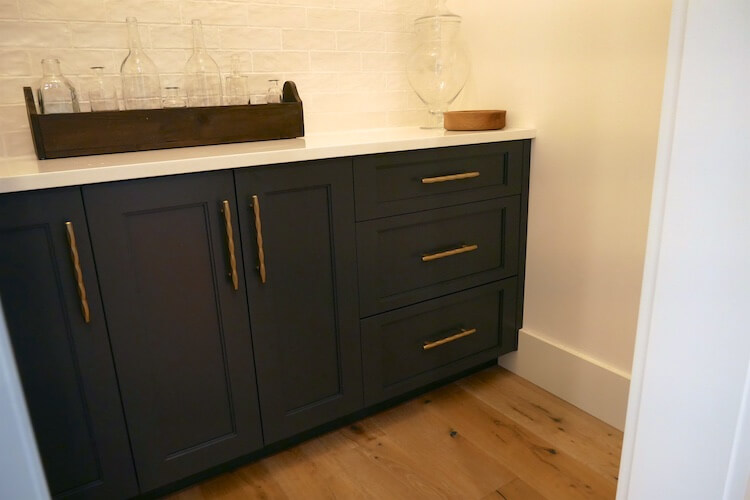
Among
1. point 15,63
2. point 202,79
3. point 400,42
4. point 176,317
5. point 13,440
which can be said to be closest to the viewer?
point 13,440

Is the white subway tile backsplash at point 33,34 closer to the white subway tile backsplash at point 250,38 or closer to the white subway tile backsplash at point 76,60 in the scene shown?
the white subway tile backsplash at point 76,60

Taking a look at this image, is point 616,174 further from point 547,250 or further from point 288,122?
point 288,122

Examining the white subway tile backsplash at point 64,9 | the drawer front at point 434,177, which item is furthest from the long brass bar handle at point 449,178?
the white subway tile backsplash at point 64,9

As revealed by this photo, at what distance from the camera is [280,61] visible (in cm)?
188

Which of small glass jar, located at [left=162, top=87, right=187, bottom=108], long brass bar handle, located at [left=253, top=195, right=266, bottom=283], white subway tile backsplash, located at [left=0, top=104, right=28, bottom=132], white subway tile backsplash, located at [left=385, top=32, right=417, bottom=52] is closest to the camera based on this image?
long brass bar handle, located at [left=253, top=195, right=266, bottom=283]

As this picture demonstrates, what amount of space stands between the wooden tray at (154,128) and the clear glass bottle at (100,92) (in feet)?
0.54

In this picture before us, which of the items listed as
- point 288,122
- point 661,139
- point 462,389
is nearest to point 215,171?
→ point 288,122

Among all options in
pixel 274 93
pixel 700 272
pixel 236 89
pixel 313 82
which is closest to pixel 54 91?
pixel 236 89

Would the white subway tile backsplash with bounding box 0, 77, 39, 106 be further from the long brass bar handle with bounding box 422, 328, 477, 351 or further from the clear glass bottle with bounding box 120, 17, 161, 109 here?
the long brass bar handle with bounding box 422, 328, 477, 351

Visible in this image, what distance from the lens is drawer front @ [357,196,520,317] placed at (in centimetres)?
165

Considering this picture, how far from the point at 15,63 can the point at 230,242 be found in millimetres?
821

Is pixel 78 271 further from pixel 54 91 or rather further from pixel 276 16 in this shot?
pixel 276 16

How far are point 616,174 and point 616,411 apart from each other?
0.80m

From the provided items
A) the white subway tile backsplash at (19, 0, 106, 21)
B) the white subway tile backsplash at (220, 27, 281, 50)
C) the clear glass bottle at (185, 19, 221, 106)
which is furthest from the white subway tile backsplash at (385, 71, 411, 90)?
the white subway tile backsplash at (19, 0, 106, 21)
